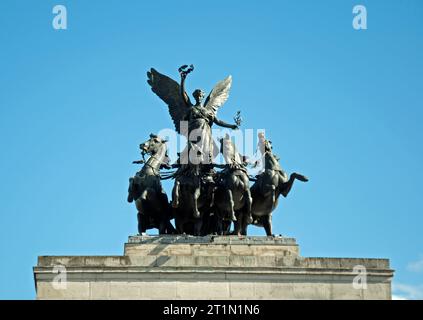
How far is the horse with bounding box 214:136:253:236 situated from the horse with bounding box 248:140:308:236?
1.15 ft

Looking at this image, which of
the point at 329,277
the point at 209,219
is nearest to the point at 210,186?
the point at 209,219

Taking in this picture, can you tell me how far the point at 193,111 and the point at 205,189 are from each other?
2.90m

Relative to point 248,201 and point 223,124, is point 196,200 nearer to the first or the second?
point 248,201

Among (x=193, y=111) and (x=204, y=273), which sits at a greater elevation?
(x=193, y=111)

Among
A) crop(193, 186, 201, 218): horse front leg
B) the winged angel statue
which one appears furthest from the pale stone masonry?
the winged angel statue

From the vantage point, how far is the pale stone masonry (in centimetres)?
4484

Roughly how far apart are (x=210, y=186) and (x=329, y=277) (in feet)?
14.2

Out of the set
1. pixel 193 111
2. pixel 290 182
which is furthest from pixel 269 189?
pixel 193 111

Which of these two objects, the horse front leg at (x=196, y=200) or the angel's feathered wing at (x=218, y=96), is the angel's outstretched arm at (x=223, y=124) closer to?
the angel's feathered wing at (x=218, y=96)

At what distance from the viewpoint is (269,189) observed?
4634cm

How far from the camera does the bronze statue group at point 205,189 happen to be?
46094 mm

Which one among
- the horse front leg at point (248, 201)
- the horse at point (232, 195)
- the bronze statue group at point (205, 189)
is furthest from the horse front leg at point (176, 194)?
the horse front leg at point (248, 201)

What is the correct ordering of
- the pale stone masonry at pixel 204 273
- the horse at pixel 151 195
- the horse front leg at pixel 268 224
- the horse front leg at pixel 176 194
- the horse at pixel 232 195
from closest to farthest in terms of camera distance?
the pale stone masonry at pixel 204 273 < the horse front leg at pixel 176 194 < the horse at pixel 232 195 < the horse at pixel 151 195 < the horse front leg at pixel 268 224
